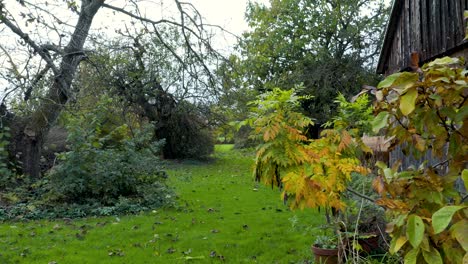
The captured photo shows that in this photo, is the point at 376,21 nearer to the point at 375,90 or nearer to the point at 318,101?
the point at 318,101

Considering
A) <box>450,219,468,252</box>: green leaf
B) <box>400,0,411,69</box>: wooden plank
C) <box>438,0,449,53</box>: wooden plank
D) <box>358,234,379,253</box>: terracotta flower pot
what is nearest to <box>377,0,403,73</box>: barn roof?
<box>400,0,411,69</box>: wooden plank

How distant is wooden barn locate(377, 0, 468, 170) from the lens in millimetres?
7500

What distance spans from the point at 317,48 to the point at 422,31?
1346 centimetres

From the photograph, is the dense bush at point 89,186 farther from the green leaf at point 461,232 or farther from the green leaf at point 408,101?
the green leaf at point 461,232

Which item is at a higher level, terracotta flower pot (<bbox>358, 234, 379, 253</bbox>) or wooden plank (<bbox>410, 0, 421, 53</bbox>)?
wooden plank (<bbox>410, 0, 421, 53</bbox>)

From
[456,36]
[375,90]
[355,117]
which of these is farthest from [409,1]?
[375,90]

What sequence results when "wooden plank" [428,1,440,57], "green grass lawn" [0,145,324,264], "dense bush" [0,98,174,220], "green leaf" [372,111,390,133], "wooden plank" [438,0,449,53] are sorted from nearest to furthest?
"green leaf" [372,111,390,133] → "green grass lawn" [0,145,324,264] → "wooden plank" [438,0,449,53] → "wooden plank" [428,1,440,57] → "dense bush" [0,98,174,220]

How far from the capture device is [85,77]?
1030cm

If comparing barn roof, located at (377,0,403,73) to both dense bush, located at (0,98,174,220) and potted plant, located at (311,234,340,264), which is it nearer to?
dense bush, located at (0,98,174,220)

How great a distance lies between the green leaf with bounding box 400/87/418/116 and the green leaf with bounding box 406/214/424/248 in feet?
1.49

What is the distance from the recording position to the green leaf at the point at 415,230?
1.83 meters

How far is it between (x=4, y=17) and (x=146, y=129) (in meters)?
5.54

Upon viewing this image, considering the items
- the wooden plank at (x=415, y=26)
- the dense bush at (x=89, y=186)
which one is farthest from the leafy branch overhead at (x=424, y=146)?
the dense bush at (x=89, y=186)

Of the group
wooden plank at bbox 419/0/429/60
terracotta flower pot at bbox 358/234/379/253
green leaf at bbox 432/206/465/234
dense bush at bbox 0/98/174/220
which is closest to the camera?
green leaf at bbox 432/206/465/234
